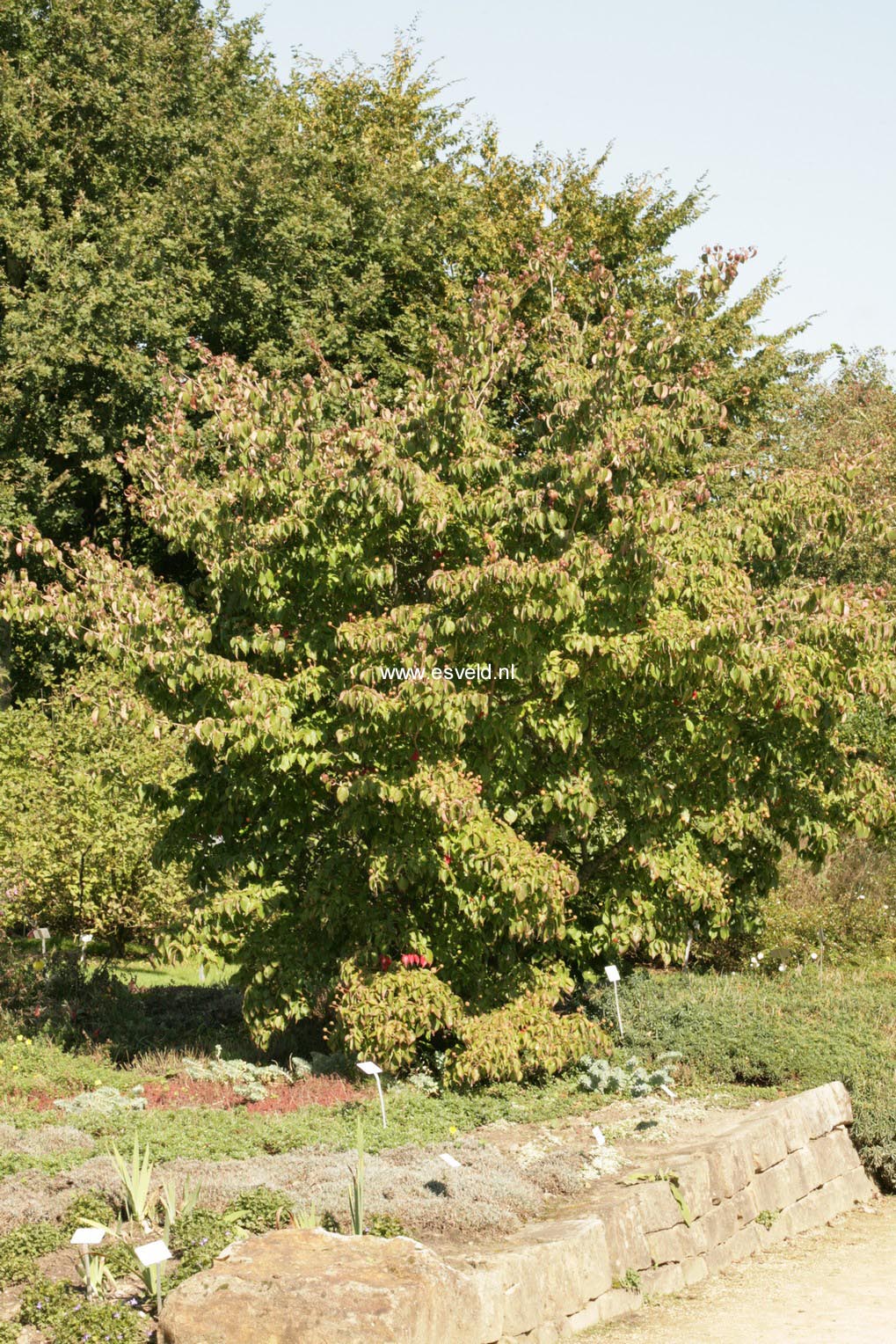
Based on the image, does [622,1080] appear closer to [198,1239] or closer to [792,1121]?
[792,1121]

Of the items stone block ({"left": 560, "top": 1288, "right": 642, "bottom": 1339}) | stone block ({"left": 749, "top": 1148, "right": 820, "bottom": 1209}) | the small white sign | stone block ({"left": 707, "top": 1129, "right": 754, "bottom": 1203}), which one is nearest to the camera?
the small white sign

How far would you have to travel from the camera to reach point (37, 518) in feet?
65.8

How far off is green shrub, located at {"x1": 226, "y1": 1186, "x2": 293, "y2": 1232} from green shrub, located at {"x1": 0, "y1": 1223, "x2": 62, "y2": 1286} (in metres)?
0.79

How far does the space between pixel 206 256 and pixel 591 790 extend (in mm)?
14995

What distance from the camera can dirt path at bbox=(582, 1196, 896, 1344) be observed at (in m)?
6.27

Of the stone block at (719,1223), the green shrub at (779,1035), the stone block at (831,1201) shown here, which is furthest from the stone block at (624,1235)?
the green shrub at (779,1035)

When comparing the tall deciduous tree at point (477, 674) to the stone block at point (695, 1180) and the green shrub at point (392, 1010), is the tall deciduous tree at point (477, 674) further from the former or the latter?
the stone block at point (695, 1180)

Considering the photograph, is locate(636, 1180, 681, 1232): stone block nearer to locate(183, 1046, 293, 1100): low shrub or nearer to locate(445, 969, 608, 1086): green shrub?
locate(445, 969, 608, 1086): green shrub

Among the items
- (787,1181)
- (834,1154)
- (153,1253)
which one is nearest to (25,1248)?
(153,1253)

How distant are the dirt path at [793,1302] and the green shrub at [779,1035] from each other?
1.02 meters

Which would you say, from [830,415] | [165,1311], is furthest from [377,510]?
[830,415]

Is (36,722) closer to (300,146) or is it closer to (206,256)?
(206,256)

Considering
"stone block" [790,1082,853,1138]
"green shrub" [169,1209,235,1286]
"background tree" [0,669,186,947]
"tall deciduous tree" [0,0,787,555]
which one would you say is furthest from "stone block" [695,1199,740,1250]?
"tall deciduous tree" [0,0,787,555]

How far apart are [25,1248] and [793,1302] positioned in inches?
146
